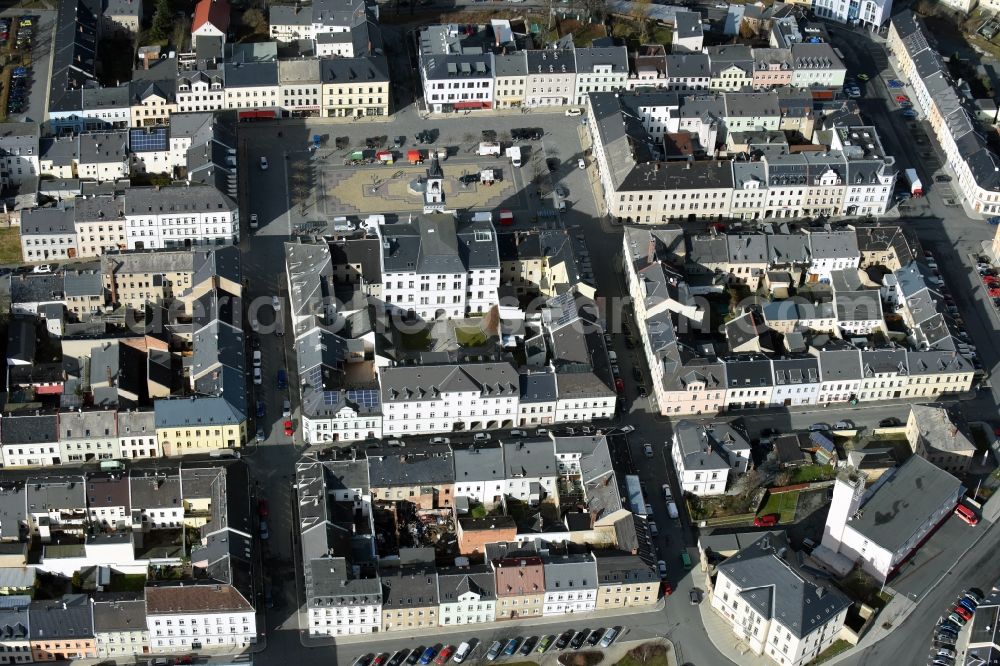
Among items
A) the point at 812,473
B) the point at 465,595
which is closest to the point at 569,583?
the point at 465,595

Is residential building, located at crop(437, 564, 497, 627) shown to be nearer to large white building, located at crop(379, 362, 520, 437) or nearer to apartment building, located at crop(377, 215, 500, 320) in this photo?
large white building, located at crop(379, 362, 520, 437)

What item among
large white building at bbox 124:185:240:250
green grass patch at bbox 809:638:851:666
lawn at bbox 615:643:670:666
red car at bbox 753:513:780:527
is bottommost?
lawn at bbox 615:643:670:666

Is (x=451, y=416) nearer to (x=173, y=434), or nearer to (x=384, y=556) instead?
(x=384, y=556)

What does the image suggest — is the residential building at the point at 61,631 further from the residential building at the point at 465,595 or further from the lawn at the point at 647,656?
the lawn at the point at 647,656

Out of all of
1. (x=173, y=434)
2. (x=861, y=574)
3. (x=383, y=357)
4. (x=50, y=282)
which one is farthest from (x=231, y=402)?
(x=861, y=574)

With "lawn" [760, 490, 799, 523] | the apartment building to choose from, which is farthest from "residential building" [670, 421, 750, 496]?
the apartment building

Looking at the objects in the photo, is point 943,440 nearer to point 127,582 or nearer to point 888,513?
point 888,513
